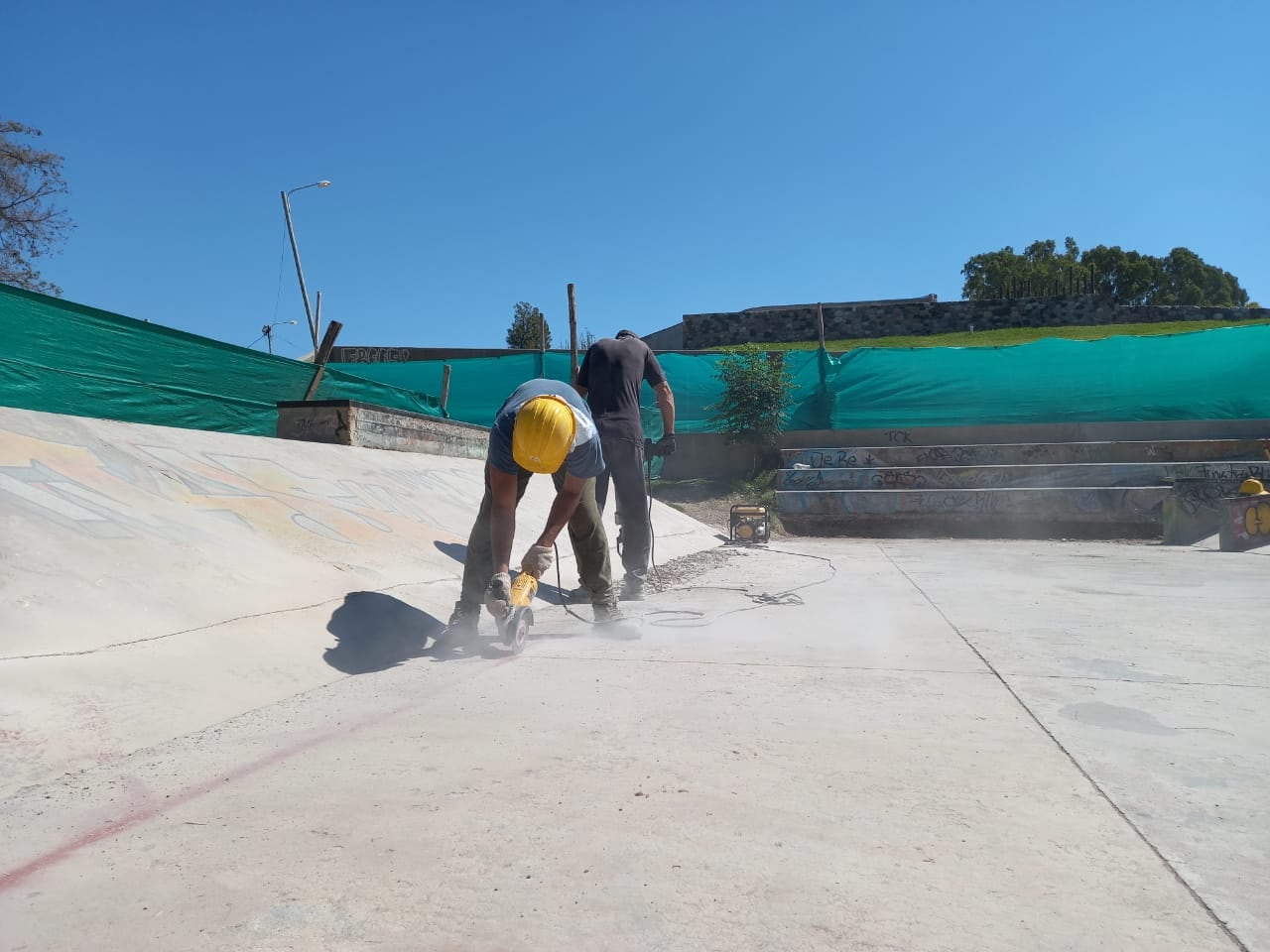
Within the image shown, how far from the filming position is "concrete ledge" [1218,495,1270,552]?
28.1ft

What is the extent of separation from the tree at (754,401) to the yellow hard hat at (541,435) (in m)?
10.3

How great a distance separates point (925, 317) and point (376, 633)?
94.3ft

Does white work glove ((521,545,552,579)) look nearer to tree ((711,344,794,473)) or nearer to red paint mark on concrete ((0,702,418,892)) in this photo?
red paint mark on concrete ((0,702,418,892))

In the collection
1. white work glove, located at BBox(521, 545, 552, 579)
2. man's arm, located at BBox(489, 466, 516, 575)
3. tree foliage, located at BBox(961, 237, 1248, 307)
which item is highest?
tree foliage, located at BBox(961, 237, 1248, 307)

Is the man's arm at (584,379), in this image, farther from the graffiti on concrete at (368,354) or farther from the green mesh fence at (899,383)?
the graffiti on concrete at (368,354)

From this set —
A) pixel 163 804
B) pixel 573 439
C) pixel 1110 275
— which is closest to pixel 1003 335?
pixel 573 439

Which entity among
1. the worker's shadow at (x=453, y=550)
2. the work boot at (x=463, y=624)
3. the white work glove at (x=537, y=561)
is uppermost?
the white work glove at (x=537, y=561)

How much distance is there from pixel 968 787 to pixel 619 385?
12.3 ft

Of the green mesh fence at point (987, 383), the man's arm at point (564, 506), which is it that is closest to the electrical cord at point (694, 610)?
the man's arm at point (564, 506)

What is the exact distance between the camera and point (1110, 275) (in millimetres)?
60781

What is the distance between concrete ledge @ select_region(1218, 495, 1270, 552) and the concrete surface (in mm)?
5114

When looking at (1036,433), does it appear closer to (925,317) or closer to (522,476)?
(522,476)

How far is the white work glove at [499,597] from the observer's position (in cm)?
337

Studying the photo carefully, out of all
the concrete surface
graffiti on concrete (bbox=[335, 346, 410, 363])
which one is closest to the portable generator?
the concrete surface
